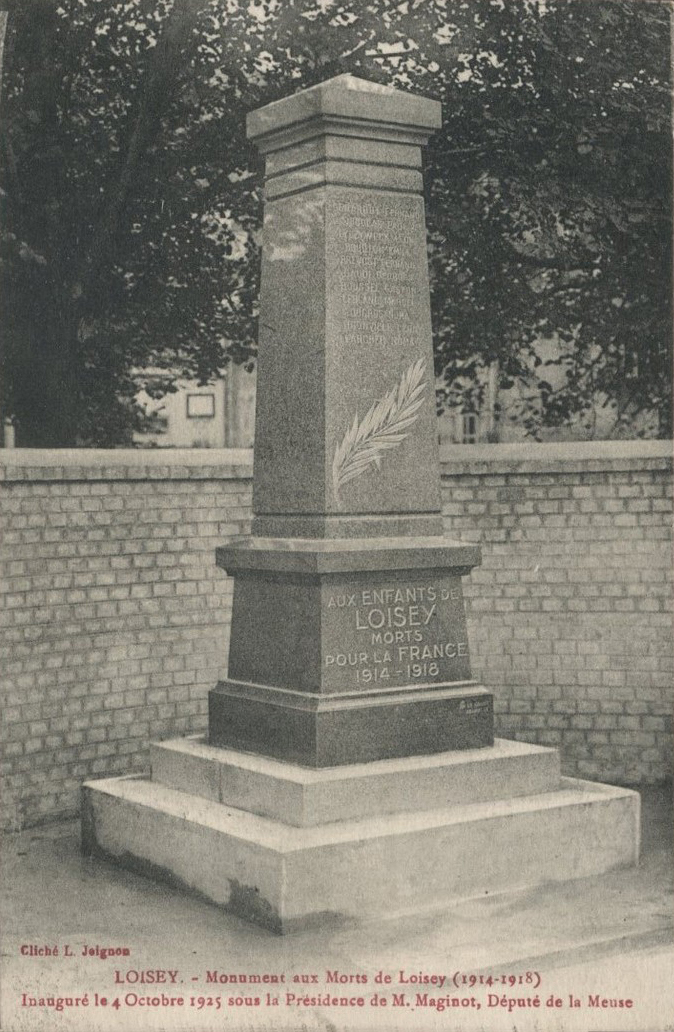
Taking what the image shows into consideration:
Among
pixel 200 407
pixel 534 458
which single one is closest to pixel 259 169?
pixel 534 458

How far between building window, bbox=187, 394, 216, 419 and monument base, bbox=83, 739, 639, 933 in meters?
23.2

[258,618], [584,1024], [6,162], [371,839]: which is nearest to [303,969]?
[371,839]

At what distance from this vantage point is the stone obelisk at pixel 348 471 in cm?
→ 616

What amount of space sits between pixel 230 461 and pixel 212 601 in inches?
38.1

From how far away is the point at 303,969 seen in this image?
5102mm

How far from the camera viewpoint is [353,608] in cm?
619

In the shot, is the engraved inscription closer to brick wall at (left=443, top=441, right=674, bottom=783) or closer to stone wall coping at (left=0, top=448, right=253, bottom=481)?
stone wall coping at (left=0, top=448, right=253, bottom=481)

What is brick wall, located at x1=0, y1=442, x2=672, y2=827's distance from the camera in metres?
7.95

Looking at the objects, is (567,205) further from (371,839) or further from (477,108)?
(371,839)

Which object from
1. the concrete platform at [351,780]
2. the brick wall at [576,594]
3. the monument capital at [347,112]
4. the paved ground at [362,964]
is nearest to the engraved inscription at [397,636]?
the concrete platform at [351,780]

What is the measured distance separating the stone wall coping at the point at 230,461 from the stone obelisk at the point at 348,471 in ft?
6.41

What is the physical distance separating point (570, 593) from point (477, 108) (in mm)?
4798

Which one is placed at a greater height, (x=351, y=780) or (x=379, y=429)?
(x=379, y=429)

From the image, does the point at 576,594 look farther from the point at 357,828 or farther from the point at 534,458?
the point at 357,828
